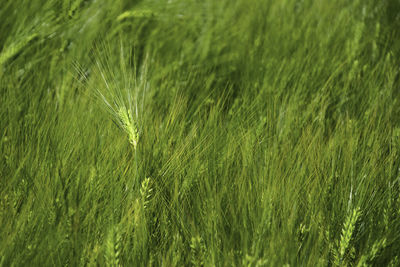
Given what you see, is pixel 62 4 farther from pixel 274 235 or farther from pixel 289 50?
pixel 274 235

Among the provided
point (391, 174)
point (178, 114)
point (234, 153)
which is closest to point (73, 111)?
point (178, 114)

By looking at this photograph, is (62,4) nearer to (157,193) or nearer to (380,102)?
(157,193)

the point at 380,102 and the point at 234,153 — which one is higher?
the point at 234,153

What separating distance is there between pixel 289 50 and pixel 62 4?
0.66 metres

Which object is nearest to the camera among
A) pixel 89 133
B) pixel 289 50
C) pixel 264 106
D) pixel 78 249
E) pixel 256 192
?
pixel 78 249

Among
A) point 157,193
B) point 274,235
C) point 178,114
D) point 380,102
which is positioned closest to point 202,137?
point 178,114

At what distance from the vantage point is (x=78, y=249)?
0.84 meters

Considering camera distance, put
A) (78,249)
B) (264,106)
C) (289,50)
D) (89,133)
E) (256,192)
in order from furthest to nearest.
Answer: (289,50), (264,106), (89,133), (256,192), (78,249)

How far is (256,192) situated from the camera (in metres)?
0.95

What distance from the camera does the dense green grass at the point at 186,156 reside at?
87cm

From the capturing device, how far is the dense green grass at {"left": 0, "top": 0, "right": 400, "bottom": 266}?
867mm

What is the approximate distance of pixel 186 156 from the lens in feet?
3.35

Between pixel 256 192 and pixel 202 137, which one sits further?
pixel 202 137

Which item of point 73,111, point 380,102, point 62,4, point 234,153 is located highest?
point 62,4
